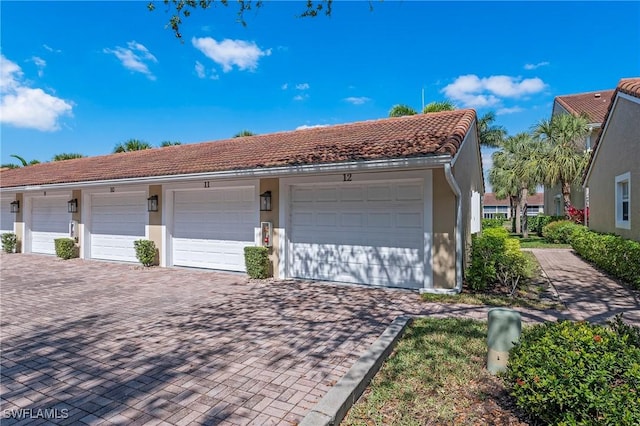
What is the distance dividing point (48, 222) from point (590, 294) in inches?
747

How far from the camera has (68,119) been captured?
56.6ft

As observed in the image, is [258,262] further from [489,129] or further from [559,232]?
[489,129]

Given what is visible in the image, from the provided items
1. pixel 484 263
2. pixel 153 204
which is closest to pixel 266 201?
pixel 153 204

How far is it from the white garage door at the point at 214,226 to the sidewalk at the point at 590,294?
7566 mm

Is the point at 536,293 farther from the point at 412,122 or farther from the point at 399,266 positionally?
the point at 412,122

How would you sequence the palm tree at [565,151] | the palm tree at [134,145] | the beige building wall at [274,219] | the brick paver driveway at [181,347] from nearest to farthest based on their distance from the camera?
the brick paver driveway at [181,347], the beige building wall at [274,219], the palm tree at [565,151], the palm tree at [134,145]

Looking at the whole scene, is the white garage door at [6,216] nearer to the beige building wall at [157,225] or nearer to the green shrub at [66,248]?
the green shrub at [66,248]

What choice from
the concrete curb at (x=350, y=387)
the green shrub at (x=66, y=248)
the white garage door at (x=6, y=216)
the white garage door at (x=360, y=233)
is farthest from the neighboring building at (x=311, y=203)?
the white garage door at (x=6, y=216)

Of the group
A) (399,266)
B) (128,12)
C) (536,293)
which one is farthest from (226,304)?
(128,12)

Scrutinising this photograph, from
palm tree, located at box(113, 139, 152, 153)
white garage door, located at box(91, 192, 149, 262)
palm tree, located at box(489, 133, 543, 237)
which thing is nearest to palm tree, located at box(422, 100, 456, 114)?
palm tree, located at box(489, 133, 543, 237)

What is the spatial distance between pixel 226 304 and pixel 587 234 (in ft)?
42.7

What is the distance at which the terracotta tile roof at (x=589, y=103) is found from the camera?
23284 mm

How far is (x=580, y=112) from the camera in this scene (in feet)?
77.9

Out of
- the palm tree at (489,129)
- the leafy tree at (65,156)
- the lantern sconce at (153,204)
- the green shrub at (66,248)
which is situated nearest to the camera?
the lantern sconce at (153,204)
